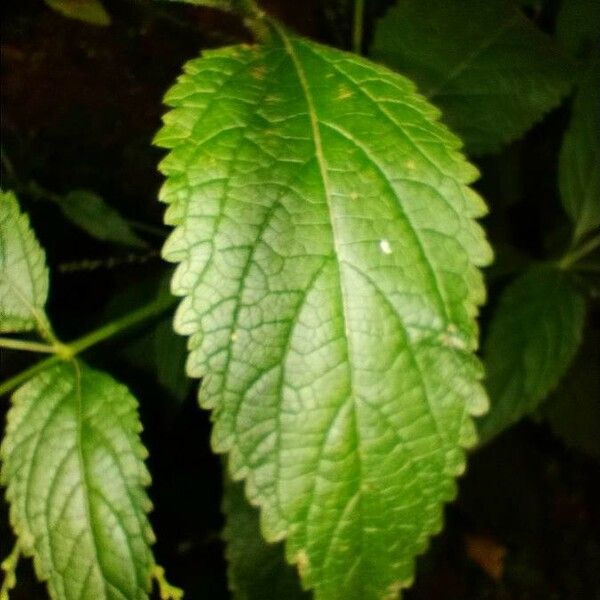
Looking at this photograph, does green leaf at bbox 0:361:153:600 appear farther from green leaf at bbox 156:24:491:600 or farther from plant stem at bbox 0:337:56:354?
green leaf at bbox 156:24:491:600

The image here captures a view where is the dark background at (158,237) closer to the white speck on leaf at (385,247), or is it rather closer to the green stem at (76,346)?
the green stem at (76,346)

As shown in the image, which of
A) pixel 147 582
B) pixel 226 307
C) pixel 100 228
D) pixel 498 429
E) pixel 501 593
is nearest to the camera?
pixel 226 307

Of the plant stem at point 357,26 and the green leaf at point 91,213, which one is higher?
the plant stem at point 357,26

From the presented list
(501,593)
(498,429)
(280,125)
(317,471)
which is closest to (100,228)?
(280,125)

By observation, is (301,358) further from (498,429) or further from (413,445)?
(498,429)

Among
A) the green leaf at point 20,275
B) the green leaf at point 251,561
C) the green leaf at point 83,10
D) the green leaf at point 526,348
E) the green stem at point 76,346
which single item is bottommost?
the green leaf at point 251,561

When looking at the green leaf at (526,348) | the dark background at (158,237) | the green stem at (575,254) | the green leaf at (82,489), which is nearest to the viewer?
the green leaf at (82,489)

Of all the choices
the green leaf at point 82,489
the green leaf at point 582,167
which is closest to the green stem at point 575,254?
the green leaf at point 582,167
